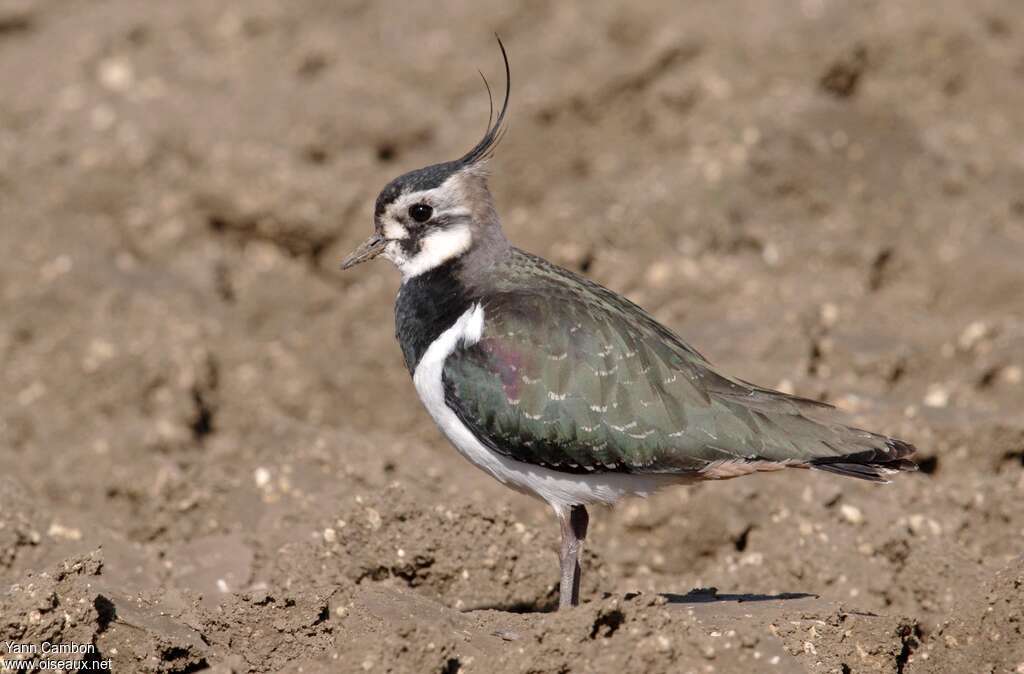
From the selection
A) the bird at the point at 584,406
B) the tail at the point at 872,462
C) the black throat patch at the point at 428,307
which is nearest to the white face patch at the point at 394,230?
the black throat patch at the point at 428,307

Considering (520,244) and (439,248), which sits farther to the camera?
(520,244)

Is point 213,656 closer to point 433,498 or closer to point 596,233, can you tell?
point 433,498

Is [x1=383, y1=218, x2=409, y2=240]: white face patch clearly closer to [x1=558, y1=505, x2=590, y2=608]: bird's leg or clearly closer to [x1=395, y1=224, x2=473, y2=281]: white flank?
[x1=395, y1=224, x2=473, y2=281]: white flank

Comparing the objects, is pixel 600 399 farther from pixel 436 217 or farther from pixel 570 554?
pixel 436 217

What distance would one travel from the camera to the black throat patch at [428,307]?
22.9ft

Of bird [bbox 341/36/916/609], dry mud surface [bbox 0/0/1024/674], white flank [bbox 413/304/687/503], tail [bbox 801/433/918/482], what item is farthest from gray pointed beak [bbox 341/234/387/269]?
tail [bbox 801/433/918/482]

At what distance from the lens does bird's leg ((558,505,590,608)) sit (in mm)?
6703

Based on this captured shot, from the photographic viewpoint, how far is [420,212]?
290 inches

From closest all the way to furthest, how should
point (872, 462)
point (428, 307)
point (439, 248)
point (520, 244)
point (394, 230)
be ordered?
point (872, 462) < point (428, 307) < point (439, 248) < point (394, 230) < point (520, 244)

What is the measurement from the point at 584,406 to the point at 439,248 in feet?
4.04

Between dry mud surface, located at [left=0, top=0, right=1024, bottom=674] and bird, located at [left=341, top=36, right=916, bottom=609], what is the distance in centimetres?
61

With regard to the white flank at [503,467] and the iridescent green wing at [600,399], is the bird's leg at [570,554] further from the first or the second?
the iridescent green wing at [600,399]

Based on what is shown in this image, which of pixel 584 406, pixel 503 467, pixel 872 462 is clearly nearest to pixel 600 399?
pixel 584 406

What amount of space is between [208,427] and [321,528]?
297cm
